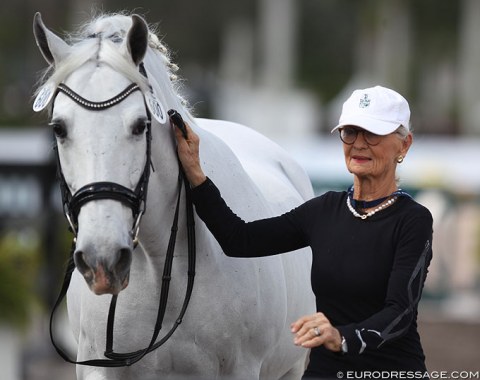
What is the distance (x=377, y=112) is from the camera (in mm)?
4230

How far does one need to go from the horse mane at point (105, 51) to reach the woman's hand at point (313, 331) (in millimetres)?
1049

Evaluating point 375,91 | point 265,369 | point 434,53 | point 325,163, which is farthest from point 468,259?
point 434,53

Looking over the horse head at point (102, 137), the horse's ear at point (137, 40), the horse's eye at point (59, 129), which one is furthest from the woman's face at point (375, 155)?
the horse's eye at point (59, 129)

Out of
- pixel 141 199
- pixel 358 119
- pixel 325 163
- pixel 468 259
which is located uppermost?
pixel 358 119

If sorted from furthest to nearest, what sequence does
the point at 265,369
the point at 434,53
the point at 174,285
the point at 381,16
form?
the point at 434,53 < the point at 381,16 < the point at 265,369 < the point at 174,285

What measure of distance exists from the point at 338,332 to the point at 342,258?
0.36 m

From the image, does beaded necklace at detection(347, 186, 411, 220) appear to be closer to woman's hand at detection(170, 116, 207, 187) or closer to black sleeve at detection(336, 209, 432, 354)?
black sleeve at detection(336, 209, 432, 354)

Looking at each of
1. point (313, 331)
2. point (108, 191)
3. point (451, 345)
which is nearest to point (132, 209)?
point (108, 191)

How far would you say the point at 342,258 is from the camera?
14.1 feet

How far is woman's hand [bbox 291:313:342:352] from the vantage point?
3900 mm

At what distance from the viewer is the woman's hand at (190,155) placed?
15.3ft

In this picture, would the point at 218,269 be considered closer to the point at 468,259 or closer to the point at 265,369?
the point at 265,369

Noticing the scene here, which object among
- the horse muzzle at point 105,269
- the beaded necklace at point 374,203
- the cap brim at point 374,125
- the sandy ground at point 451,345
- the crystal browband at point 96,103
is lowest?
the sandy ground at point 451,345

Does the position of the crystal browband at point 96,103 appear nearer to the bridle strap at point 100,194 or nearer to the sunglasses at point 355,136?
the bridle strap at point 100,194
